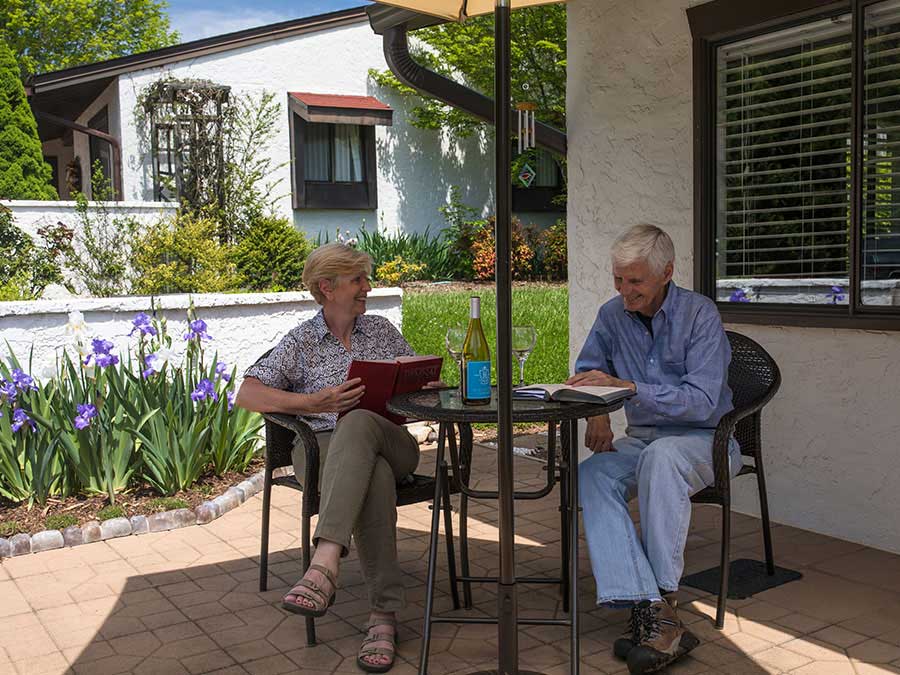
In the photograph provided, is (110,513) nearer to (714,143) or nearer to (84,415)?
(84,415)

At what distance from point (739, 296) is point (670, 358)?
1510 mm

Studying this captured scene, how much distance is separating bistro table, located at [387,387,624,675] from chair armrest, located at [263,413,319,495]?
12.7 inches

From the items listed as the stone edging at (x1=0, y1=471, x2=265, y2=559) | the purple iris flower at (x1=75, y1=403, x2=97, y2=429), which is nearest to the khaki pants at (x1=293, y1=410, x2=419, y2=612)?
the stone edging at (x1=0, y1=471, x2=265, y2=559)

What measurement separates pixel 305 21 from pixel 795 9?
37.9ft

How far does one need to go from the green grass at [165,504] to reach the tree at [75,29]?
86.8ft

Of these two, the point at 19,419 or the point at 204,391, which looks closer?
the point at 19,419

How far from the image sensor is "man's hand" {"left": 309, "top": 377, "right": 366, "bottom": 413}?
331cm

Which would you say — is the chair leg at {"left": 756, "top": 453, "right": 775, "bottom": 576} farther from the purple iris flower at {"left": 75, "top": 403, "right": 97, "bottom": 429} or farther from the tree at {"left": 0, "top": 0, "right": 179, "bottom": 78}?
the tree at {"left": 0, "top": 0, "right": 179, "bottom": 78}

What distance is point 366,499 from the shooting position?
3217mm

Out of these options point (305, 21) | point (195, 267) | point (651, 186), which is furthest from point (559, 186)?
point (651, 186)

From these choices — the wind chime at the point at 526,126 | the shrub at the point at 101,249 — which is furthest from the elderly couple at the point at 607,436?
the shrub at the point at 101,249

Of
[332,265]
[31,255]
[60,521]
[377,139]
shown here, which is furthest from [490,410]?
[377,139]

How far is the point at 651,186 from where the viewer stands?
4973mm

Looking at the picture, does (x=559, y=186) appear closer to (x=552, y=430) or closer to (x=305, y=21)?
(x=305, y=21)
